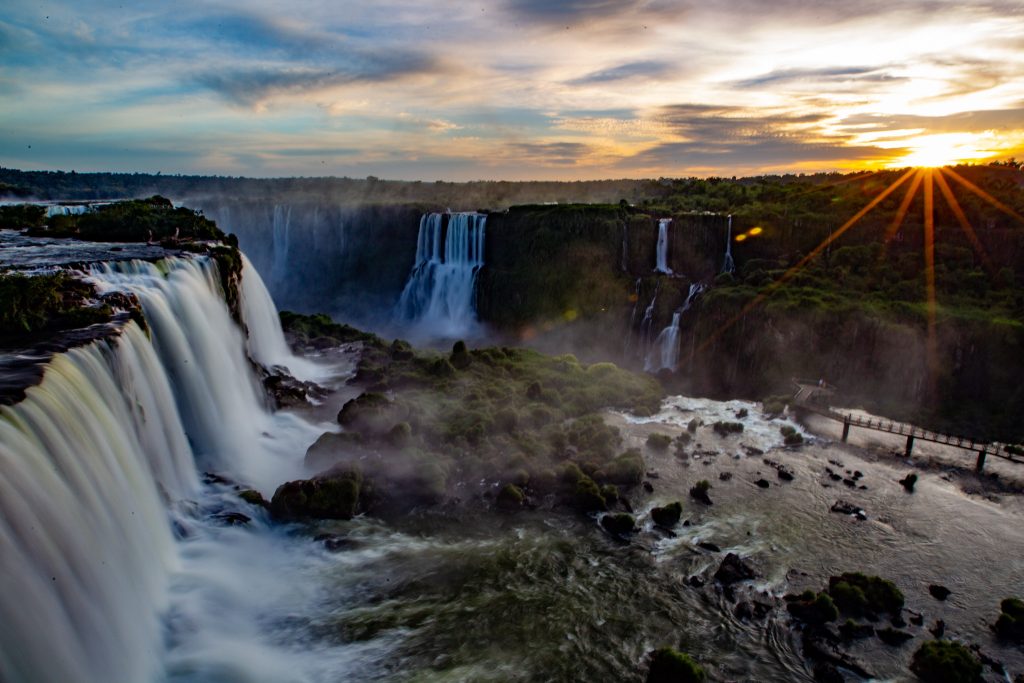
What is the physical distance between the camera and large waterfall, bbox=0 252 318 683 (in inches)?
428

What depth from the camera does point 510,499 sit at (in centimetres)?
2219

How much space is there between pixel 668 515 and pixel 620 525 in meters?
1.83

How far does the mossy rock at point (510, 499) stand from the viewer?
873 inches

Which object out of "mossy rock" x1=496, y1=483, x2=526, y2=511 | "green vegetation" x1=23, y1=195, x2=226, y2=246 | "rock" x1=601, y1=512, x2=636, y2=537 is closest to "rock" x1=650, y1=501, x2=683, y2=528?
"rock" x1=601, y1=512, x2=636, y2=537

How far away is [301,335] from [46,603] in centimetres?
3384

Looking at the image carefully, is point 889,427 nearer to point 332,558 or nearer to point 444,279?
point 332,558

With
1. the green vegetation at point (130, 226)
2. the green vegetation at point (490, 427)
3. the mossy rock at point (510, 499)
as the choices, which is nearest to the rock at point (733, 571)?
the green vegetation at point (490, 427)

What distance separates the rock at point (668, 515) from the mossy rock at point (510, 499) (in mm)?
4745

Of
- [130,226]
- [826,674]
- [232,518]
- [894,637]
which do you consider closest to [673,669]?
[826,674]

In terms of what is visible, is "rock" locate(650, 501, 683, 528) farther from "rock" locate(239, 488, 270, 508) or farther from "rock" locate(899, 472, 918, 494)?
"rock" locate(239, 488, 270, 508)

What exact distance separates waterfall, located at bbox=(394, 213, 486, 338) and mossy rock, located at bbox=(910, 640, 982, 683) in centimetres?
4372

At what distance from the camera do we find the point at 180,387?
71.8 ft

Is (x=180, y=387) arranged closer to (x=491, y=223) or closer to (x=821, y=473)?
(x=821, y=473)

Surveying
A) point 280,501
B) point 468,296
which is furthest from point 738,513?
point 468,296
